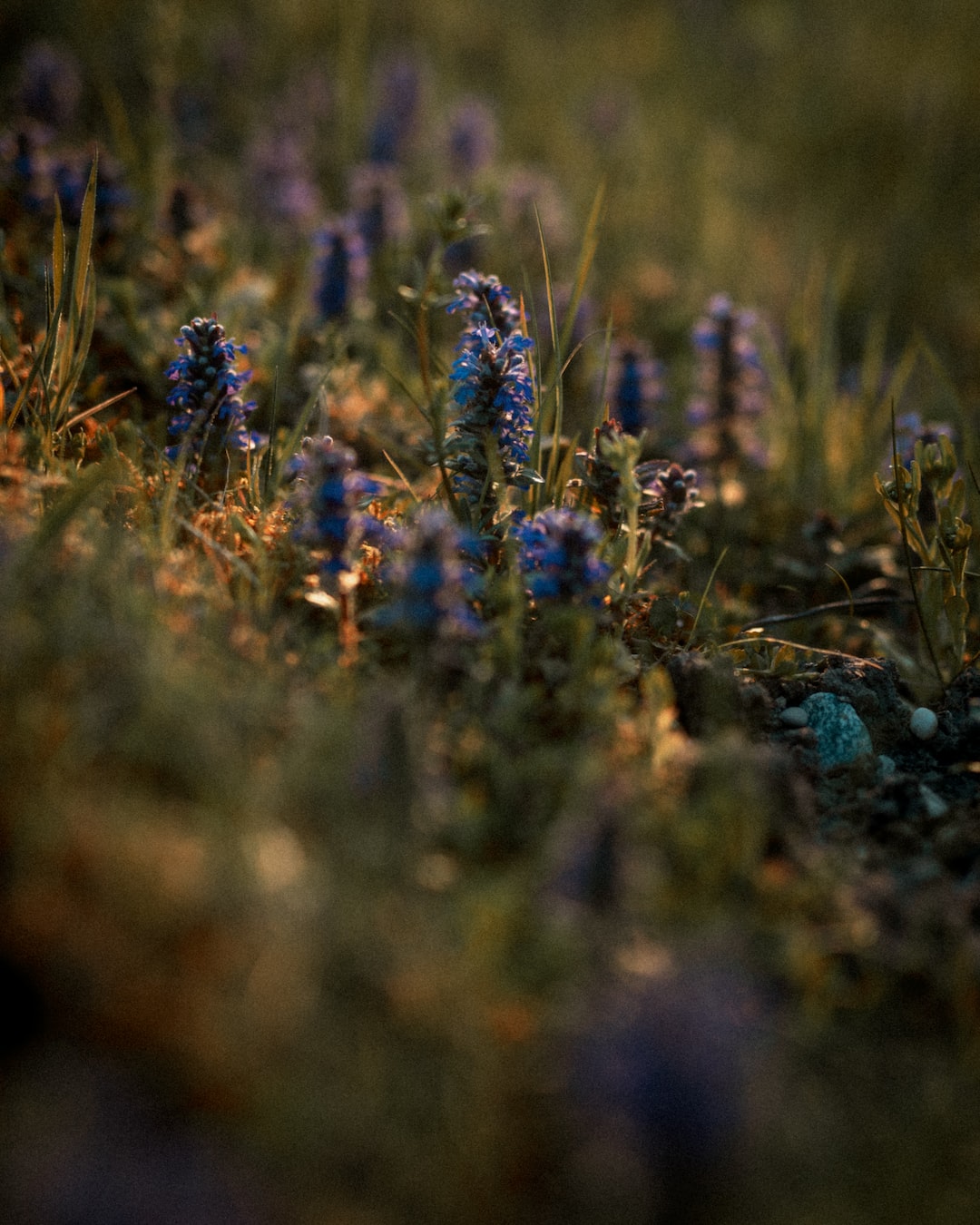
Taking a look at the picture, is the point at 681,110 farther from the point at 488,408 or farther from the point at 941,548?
the point at 488,408

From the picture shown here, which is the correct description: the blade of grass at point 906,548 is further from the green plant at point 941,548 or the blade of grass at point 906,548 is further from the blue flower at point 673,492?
the blue flower at point 673,492

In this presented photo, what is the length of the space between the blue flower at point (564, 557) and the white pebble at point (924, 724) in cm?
91

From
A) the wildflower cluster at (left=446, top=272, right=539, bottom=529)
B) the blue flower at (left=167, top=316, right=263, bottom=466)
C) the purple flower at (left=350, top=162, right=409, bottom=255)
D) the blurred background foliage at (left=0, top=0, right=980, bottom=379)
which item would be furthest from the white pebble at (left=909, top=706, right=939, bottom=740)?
the blurred background foliage at (left=0, top=0, right=980, bottom=379)

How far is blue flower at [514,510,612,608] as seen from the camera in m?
2.25

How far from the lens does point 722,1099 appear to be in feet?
4.24

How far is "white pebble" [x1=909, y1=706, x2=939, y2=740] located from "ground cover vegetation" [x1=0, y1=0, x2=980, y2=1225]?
0.01 metres

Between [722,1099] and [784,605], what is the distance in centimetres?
233

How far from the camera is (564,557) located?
2258mm

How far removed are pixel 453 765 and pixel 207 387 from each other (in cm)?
130

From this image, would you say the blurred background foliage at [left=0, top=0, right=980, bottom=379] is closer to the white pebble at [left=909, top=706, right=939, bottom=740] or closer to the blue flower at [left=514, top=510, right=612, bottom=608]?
the blue flower at [left=514, top=510, right=612, bottom=608]

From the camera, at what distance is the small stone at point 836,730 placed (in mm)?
2434

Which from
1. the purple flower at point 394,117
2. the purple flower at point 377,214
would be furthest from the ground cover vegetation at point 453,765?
the purple flower at point 394,117

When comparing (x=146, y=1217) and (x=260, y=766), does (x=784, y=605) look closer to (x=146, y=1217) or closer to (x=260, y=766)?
(x=260, y=766)

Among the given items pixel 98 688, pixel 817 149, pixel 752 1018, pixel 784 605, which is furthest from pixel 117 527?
pixel 817 149
